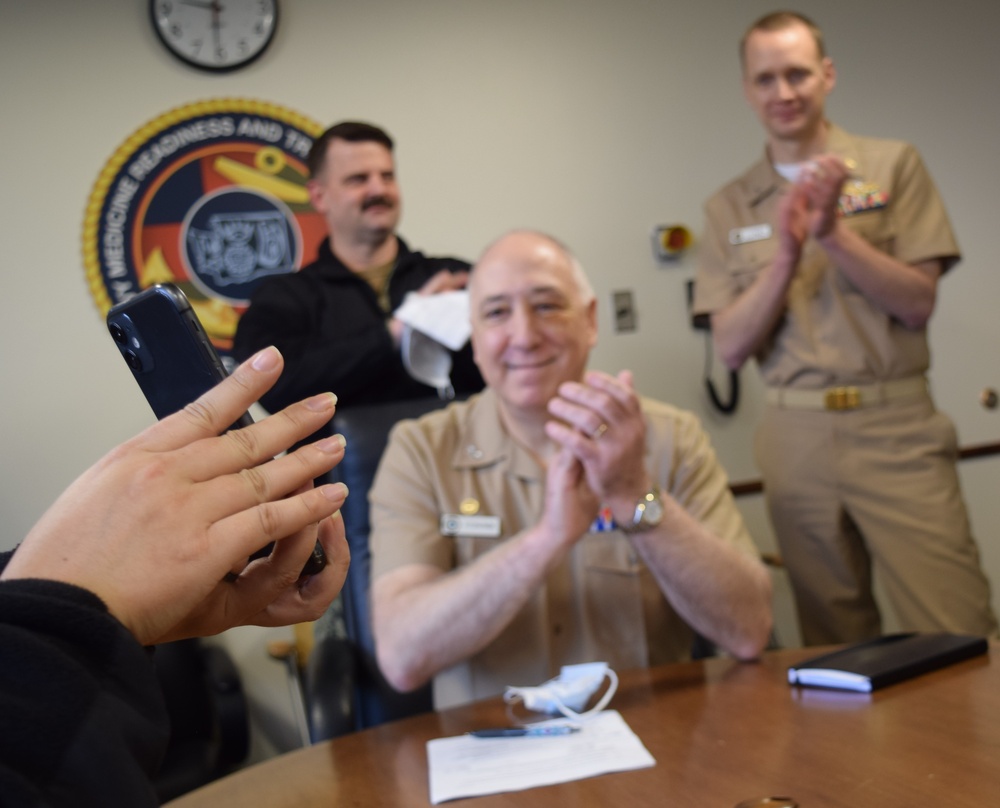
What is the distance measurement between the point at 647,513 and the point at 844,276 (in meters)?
1.19

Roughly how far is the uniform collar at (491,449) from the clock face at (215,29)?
164cm

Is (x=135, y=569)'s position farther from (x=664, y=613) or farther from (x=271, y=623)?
(x=664, y=613)

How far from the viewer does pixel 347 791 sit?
3.47 feet

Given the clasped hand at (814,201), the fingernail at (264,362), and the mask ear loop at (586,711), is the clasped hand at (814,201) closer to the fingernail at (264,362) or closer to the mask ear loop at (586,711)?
the mask ear loop at (586,711)

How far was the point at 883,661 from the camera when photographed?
4.07 ft

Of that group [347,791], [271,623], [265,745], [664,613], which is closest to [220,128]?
[265,745]

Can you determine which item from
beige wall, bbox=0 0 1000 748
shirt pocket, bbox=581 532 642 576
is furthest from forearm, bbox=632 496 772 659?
beige wall, bbox=0 0 1000 748

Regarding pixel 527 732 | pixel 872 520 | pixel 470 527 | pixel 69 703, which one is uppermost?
pixel 69 703

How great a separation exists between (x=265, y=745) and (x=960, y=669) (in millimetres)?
2196

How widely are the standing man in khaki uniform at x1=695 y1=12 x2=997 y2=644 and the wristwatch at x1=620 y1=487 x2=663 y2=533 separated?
3.32 feet

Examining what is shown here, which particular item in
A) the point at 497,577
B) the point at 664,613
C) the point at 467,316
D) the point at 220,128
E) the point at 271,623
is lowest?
the point at 664,613

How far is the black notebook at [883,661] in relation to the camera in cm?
120

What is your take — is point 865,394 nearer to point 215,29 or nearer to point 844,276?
point 844,276

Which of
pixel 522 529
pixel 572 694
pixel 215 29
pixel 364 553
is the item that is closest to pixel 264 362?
pixel 572 694
